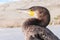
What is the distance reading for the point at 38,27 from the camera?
319 inches

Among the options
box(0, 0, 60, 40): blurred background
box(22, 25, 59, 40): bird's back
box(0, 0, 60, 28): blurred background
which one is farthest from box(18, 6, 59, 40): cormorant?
box(0, 0, 60, 28): blurred background

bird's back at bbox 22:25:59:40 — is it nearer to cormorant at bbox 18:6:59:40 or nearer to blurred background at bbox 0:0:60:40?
cormorant at bbox 18:6:59:40

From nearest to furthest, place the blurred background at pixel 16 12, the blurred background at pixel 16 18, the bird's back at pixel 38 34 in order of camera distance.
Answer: the bird's back at pixel 38 34
the blurred background at pixel 16 18
the blurred background at pixel 16 12

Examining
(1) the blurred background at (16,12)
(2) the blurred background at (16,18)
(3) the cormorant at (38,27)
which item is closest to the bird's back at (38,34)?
(3) the cormorant at (38,27)

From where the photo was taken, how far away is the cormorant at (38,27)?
7.88 m

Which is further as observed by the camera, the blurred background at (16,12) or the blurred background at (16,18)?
the blurred background at (16,12)

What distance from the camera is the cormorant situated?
7879mm

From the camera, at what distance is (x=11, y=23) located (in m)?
18.7

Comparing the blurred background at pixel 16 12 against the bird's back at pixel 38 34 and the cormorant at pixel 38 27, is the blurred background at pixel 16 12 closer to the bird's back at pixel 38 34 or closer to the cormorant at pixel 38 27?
the cormorant at pixel 38 27

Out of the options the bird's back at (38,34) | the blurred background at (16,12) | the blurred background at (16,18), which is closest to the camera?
the bird's back at (38,34)

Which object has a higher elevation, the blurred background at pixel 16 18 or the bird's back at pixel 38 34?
the bird's back at pixel 38 34

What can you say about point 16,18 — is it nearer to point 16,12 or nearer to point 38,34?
point 16,12

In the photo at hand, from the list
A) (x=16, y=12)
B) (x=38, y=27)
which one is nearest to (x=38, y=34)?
(x=38, y=27)

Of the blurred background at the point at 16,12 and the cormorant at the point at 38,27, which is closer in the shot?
the cormorant at the point at 38,27
